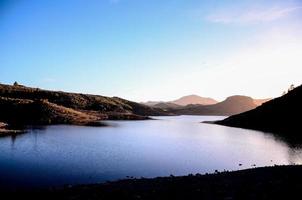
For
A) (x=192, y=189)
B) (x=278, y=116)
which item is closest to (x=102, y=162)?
(x=192, y=189)

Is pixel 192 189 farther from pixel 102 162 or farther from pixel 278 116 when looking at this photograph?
A: pixel 278 116

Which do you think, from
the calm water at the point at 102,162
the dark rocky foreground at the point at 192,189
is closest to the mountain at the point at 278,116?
the calm water at the point at 102,162

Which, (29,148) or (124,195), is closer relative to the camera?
(124,195)

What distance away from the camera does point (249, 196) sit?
1121 inches

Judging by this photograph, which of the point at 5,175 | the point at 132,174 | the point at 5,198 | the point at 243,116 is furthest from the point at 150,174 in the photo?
the point at 243,116

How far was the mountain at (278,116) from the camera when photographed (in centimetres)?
15150

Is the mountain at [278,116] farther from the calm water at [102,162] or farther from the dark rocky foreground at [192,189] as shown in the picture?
the dark rocky foreground at [192,189]

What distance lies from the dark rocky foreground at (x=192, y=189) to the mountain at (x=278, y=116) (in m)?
113

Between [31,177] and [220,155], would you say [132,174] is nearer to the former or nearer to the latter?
[31,177]

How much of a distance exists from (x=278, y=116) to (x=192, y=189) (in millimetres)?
145451

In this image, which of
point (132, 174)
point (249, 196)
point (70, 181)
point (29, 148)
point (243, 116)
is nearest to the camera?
point (249, 196)

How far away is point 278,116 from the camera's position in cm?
16500

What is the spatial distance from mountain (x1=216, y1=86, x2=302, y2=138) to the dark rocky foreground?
112713 mm

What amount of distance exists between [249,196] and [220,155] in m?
41.1
